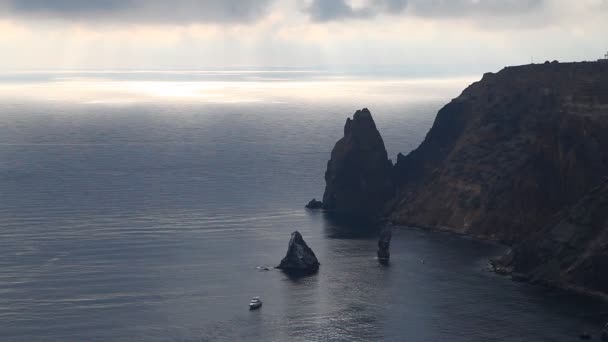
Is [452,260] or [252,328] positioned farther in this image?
[452,260]

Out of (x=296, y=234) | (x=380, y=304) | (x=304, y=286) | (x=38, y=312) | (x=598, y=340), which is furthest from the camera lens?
(x=296, y=234)

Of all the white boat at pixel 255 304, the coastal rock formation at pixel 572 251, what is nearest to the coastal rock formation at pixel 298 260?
the white boat at pixel 255 304

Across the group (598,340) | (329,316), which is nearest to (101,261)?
(329,316)

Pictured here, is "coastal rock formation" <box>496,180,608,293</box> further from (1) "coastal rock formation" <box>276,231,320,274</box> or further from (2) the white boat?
(2) the white boat

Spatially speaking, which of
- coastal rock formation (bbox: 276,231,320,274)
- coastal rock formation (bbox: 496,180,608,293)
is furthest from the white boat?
coastal rock formation (bbox: 496,180,608,293)

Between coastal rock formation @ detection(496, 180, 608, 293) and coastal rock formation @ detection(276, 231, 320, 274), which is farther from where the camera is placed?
coastal rock formation @ detection(276, 231, 320, 274)

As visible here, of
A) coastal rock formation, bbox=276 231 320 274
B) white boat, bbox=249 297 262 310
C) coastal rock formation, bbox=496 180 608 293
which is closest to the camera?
white boat, bbox=249 297 262 310

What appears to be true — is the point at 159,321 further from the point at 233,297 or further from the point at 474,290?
the point at 474,290
